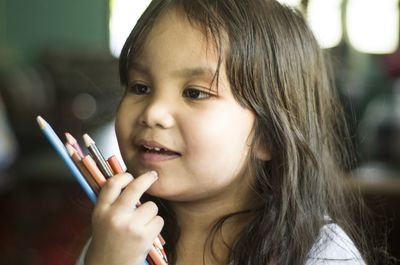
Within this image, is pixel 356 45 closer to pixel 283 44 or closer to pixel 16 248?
pixel 16 248

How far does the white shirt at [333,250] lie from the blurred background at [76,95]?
0.76 ft

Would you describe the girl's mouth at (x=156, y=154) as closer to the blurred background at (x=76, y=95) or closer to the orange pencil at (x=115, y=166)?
the orange pencil at (x=115, y=166)

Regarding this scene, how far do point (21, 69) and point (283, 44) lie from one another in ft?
13.3

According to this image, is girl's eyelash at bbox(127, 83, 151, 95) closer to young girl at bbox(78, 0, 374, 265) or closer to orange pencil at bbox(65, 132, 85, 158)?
young girl at bbox(78, 0, 374, 265)

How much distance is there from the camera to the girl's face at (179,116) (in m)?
0.71

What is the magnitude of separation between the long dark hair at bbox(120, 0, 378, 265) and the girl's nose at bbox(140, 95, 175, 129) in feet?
0.26

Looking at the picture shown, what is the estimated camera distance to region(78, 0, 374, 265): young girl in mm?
703

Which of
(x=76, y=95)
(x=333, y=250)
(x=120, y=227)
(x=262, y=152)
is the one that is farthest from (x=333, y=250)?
(x=76, y=95)

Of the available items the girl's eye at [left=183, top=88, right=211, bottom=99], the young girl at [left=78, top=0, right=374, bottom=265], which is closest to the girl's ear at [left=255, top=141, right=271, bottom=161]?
the young girl at [left=78, top=0, right=374, bottom=265]

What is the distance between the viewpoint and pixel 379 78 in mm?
4699

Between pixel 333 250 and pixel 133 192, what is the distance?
235 millimetres

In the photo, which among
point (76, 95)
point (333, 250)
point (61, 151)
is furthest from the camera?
point (76, 95)

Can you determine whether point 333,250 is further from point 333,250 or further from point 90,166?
point 90,166

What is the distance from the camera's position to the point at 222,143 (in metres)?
0.73
